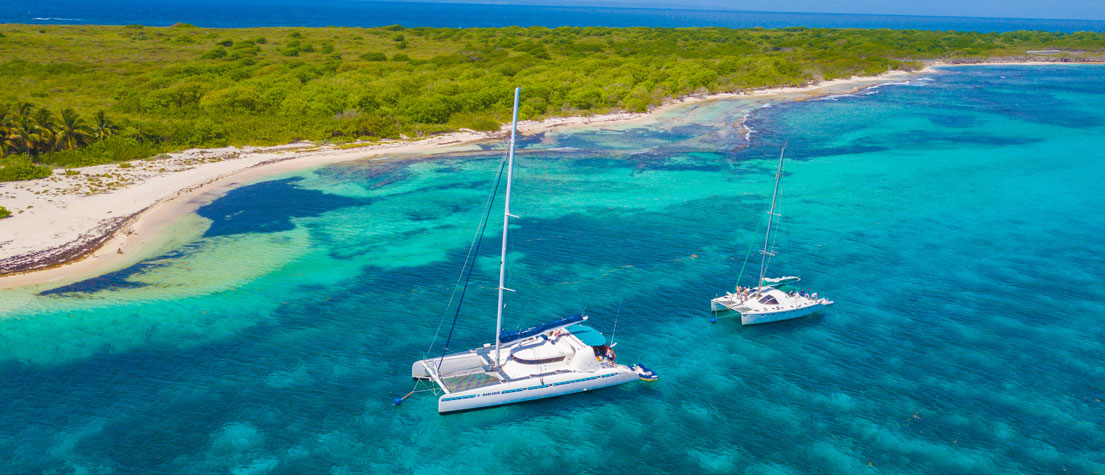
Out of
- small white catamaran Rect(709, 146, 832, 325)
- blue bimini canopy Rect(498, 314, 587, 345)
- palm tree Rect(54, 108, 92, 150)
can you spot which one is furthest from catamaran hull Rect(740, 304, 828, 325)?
palm tree Rect(54, 108, 92, 150)

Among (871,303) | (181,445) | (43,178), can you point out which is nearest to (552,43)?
(43,178)

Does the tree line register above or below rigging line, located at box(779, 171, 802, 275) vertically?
above

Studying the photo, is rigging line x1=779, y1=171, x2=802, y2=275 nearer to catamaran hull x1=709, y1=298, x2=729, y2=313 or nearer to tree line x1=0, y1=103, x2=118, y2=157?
catamaran hull x1=709, y1=298, x2=729, y2=313

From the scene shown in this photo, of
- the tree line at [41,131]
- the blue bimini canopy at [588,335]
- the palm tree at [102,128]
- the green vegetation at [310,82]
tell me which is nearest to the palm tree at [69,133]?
the tree line at [41,131]

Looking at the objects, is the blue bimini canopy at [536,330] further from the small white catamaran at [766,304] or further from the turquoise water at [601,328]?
the small white catamaran at [766,304]

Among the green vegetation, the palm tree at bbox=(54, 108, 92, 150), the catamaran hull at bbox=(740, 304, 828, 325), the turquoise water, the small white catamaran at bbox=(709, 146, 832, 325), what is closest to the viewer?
the turquoise water

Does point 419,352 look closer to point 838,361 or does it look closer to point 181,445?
point 181,445

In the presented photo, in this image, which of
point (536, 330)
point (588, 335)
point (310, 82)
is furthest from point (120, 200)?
point (310, 82)
